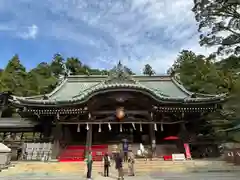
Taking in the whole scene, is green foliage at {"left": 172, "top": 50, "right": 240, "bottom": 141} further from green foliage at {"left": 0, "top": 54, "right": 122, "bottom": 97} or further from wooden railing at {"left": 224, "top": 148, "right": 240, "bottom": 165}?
green foliage at {"left": 0, "top": 54, "right": 122, "bottom": 97}

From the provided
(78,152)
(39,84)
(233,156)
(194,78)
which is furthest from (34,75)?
(233,156)

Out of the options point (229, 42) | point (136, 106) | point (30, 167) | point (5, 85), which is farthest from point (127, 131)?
point (5, 85)

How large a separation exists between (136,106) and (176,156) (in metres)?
4.75

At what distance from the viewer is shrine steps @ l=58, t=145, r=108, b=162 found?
17370mm

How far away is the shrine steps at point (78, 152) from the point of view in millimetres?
17370

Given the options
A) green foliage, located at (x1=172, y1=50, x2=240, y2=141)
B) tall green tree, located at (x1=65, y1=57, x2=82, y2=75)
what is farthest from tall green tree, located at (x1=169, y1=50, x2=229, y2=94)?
tall green tree, located at (x1=65, y1=57, x2=82, y2=75)

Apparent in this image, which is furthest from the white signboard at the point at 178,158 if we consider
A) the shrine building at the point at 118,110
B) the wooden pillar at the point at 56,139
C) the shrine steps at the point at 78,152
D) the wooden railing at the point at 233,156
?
the wooden pillar at the point at 56,139

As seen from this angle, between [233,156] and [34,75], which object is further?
[34,75]

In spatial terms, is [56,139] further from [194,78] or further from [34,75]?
[34,75]

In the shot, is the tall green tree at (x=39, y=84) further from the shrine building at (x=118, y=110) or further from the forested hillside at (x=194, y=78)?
the shrine building at (x=118, y=110)

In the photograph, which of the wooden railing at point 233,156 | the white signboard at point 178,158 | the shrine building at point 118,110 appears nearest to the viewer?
the wooden railing at point 233,156

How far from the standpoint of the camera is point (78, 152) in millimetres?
18312

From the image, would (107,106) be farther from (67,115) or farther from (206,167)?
(206,167)

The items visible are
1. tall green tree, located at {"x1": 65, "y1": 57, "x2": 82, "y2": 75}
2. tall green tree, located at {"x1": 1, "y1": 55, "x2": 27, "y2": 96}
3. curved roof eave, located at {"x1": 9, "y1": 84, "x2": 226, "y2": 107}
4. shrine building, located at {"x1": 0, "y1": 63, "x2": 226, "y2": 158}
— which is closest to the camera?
curved roof eave, located at {"x1": 9, "y1": 84, "x2": 226, "y2": 107}
